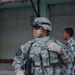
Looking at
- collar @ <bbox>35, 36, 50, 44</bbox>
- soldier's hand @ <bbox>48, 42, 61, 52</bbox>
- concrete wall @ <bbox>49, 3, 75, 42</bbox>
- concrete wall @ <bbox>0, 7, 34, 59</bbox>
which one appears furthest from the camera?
concrete wall @ <bbox>0, 7, 34, 59</bbox>

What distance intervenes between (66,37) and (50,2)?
264 centimetres

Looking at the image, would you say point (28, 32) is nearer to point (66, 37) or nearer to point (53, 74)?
point (66, 37)

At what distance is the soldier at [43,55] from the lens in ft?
10.8

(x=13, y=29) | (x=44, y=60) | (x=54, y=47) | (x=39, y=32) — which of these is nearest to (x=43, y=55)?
(x=44, y=60)

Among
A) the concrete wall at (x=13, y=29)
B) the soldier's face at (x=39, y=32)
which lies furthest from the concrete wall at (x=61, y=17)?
the soldier's face at (x=39, y=32)

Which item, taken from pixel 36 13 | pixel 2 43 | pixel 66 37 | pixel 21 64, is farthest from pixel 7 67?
pixel 21 64

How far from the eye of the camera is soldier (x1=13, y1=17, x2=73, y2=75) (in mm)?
3281

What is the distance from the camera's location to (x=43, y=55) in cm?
329

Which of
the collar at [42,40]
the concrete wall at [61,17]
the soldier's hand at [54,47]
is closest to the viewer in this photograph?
the soldier's hand at [54,47]

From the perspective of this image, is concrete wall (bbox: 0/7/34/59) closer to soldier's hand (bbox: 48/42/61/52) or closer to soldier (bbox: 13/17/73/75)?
soldier (bbox: 13/17/73/75)

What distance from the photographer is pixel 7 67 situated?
8.60 m

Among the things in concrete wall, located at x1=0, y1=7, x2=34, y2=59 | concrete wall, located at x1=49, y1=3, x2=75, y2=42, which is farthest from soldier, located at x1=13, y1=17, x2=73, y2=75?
concrete wall, located at x1=0, y1=7, x2=34, y2=59

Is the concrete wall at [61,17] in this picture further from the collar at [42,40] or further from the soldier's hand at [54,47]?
the soldier's hand at [54,47]

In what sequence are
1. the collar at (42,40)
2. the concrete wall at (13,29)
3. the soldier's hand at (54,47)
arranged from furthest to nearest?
the concrete wall at (13,29), the collar at (42,40), the soldier's hand at (54,47)
